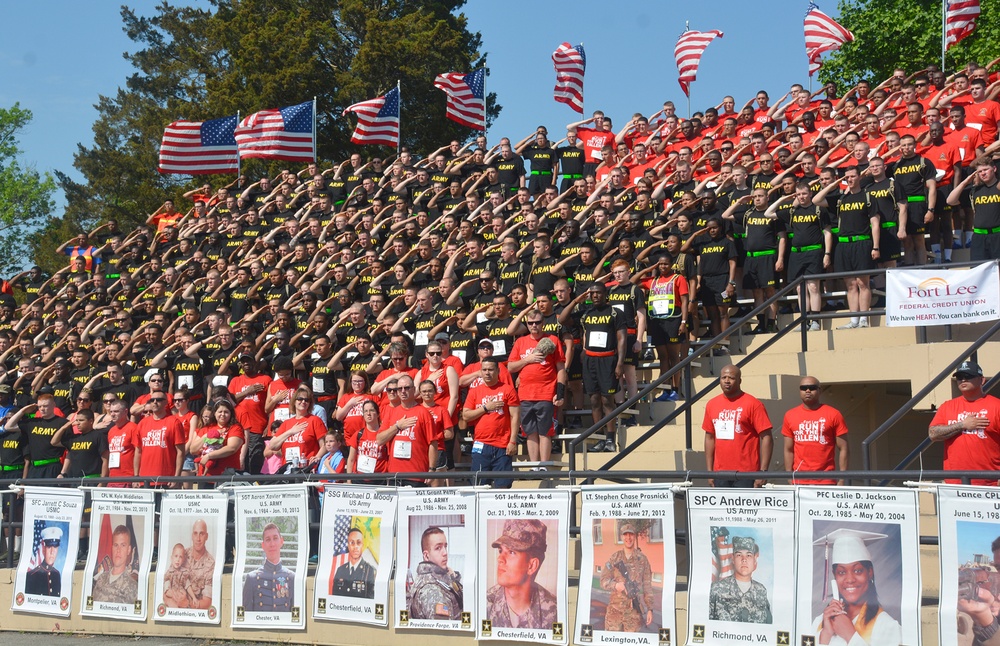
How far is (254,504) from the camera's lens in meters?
10.9

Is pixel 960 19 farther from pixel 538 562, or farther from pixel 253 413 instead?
pixel 538 562

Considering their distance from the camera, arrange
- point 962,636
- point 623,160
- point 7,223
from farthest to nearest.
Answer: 1. point 7,223
2. point 623,160
3. point 962,636

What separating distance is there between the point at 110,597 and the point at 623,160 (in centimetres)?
1290

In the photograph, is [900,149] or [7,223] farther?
[7,223]

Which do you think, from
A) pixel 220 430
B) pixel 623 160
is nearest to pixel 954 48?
pixel 623 160

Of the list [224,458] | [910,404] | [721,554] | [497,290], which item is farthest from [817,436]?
[224,458]

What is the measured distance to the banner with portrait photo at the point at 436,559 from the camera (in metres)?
9.73

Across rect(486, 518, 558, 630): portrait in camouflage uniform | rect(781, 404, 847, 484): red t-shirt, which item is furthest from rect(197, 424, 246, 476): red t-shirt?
rect(781, 404, 847, 484): red t-shirt

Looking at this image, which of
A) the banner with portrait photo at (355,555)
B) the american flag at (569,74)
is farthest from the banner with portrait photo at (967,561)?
the american flag at (569,74)

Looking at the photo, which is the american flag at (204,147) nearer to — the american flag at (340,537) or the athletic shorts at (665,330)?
the athletic shorts at (665,330)

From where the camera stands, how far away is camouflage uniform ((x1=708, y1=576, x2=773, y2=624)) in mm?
8250

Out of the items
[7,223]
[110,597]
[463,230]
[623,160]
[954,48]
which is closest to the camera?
[110,597]

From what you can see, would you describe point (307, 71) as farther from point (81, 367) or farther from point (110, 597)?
point (110, 597)

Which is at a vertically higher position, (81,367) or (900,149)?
(900,149)
